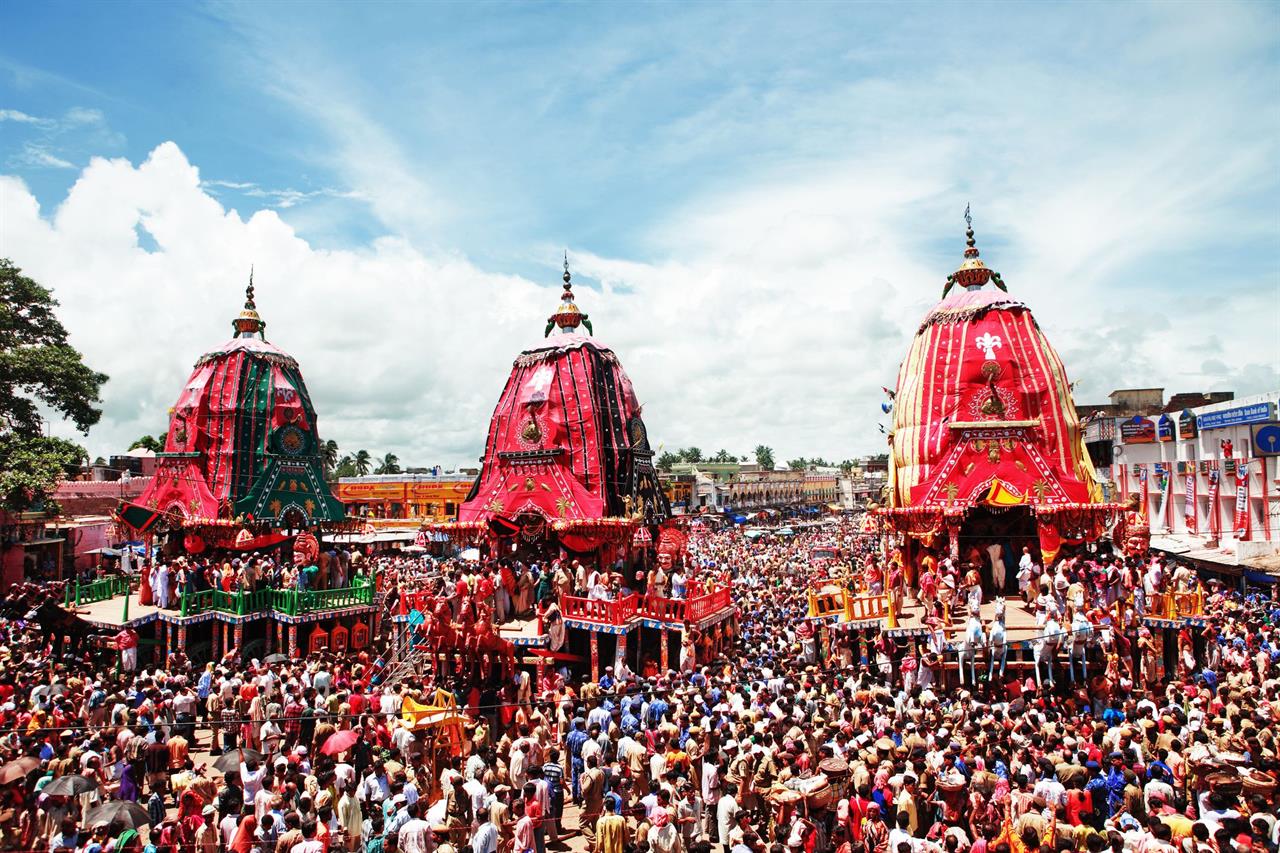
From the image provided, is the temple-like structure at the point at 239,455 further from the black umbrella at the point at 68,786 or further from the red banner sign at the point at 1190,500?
the red banner sign at the point at 1190,500

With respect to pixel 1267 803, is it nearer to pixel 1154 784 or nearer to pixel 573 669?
pixel 1154 784

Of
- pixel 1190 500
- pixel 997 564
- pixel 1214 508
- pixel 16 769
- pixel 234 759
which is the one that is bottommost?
pixel 234 759

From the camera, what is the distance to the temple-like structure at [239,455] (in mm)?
26078

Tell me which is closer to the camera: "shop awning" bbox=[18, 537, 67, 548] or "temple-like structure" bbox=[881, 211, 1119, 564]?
"temple-like structure" bbox=[881, 211, 1119, 564]

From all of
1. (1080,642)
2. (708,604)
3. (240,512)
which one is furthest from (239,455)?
(1080,642)

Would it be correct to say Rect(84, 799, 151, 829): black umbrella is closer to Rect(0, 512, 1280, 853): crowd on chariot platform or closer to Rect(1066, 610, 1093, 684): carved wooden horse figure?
Rect(0, 512, 1280, 853): crowd on chariot platform

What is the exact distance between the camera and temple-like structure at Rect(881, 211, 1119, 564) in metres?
20.4

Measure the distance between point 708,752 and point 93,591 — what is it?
66.8ft

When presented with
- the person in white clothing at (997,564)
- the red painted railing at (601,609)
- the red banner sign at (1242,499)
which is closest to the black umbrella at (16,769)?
the red painted railing at (601,609)

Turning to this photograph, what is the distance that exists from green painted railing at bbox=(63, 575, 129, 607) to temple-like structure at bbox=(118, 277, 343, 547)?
7.27 ft

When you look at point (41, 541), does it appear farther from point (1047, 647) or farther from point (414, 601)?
point (1047, 647)

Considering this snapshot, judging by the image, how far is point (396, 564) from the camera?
36.4m

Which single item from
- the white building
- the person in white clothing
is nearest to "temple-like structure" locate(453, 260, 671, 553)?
the person in white clothing

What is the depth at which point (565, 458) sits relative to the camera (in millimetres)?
24297
